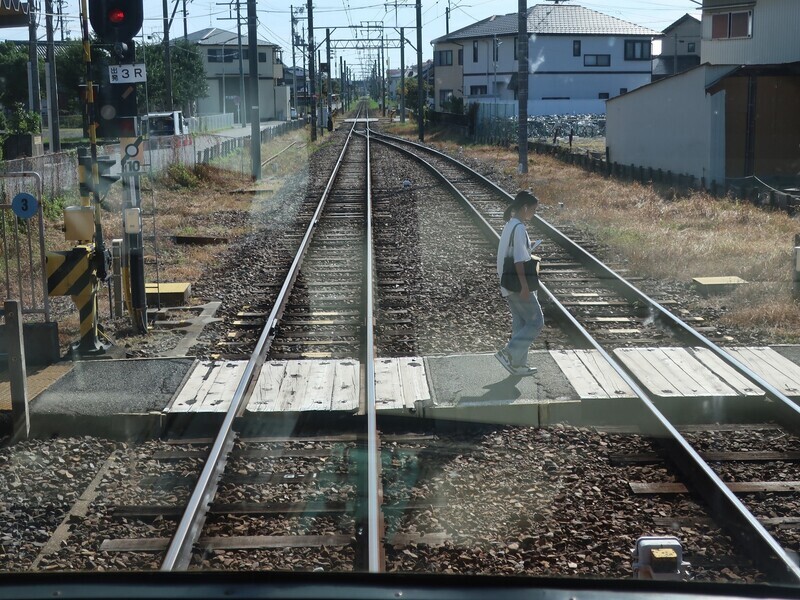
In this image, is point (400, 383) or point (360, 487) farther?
point (400, 383)

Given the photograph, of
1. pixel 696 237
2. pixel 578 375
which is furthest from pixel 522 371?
pixel 696 237

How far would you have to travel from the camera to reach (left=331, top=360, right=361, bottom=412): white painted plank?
→ 7.20m

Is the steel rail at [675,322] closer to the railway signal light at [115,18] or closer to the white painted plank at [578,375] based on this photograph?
the white painted plank at [578,375]

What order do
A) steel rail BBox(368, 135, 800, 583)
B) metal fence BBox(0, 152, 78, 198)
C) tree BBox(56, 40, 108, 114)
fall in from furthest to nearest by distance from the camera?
1. tree BBox(56, 40, 108, 114)
2. metal fence BBox(0, 152, 78, 198)
3. steel rail BBox(368, 135, 800, 583)

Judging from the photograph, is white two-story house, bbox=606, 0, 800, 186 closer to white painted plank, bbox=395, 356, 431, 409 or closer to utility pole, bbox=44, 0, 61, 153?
white painted plank, bbox=395, 356, 431, 409

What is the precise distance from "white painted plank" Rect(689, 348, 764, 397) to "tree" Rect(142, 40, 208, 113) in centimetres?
5066

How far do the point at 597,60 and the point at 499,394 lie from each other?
63.0 meters

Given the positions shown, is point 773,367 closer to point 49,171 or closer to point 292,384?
point 292,384

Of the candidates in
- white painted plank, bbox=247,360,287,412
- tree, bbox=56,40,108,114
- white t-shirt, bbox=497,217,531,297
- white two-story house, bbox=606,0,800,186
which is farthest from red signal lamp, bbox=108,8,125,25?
tree, bbox=56,40,108,114

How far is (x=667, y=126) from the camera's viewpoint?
26406mm

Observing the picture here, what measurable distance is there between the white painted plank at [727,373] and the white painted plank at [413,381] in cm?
233

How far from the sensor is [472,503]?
5578 mm

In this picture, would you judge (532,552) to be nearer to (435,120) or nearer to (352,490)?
(352,490)

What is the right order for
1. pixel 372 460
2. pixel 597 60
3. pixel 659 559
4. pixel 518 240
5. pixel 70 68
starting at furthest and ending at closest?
pixel 597 60
pixel 70 68
pixel 518 240
pixel 372 460
pixel 659 559
